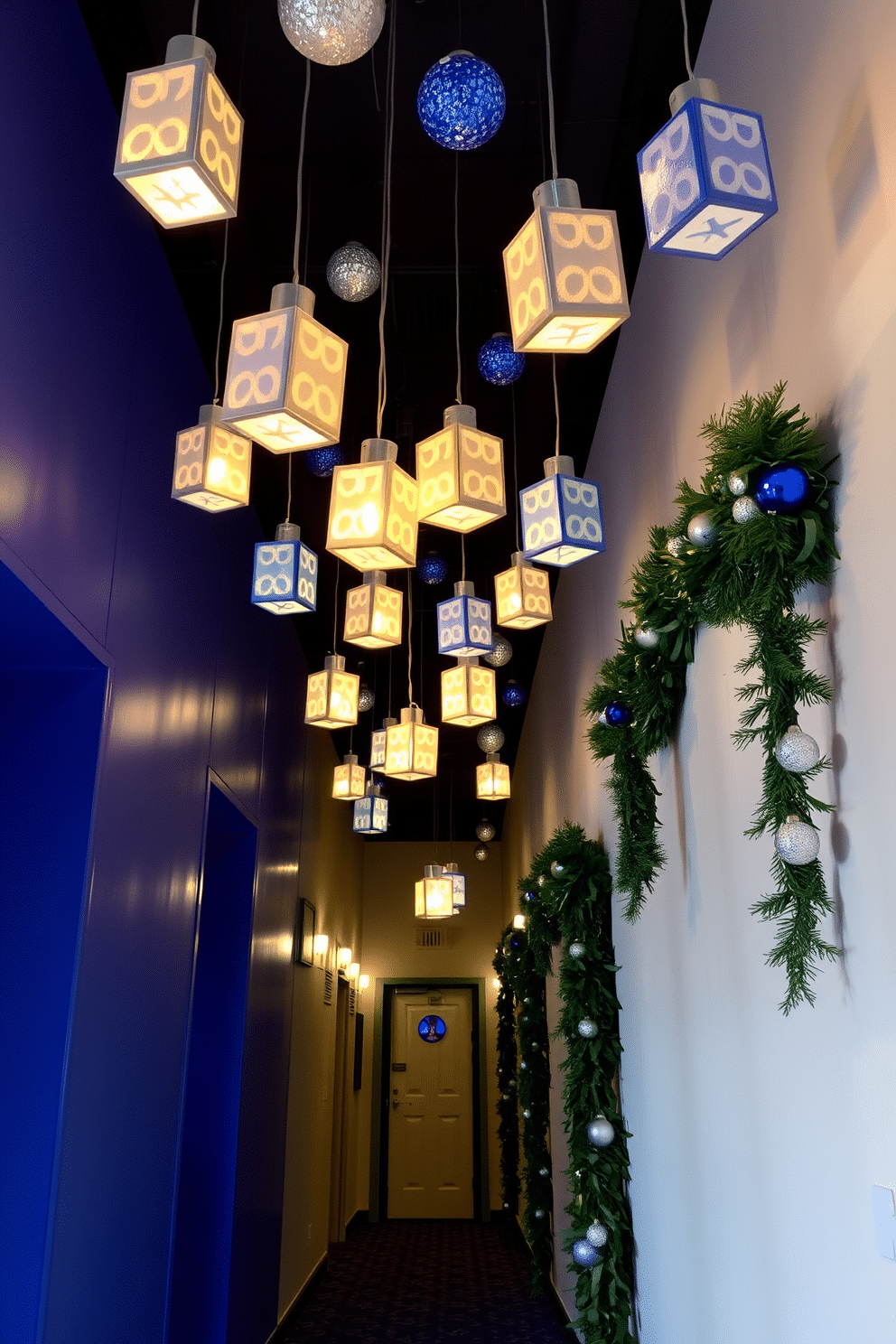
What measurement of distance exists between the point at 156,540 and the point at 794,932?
8.07 ft

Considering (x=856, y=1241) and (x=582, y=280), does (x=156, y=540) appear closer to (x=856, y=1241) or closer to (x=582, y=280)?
(x=582, y=280)

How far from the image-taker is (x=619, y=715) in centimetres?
275

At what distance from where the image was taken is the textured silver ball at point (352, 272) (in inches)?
121

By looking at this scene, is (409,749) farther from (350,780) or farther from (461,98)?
(461,98)

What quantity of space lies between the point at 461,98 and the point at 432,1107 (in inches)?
407

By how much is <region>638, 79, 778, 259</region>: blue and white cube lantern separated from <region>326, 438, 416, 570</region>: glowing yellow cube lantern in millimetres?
776

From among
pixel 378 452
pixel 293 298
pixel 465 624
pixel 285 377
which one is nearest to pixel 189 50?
pixel 293 298

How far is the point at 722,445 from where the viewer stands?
1.81m

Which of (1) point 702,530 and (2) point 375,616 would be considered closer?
(1) point 702,530

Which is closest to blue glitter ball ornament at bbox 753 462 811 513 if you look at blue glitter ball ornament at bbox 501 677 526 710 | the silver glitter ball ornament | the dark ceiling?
the silver glitter ball ornament

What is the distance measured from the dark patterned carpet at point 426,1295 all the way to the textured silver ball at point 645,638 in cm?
433

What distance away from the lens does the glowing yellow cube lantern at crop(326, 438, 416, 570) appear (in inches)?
81.4

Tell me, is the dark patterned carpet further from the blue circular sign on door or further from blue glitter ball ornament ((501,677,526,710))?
blue glitter ball ornament ((501,677,526,710))

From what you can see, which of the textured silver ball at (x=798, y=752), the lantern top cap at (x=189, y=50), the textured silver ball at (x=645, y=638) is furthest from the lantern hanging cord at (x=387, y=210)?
the textured silver ball at (x=798, y=752)
